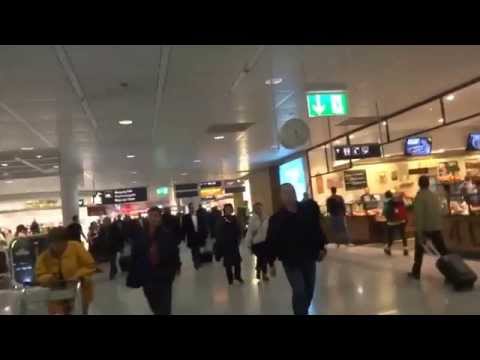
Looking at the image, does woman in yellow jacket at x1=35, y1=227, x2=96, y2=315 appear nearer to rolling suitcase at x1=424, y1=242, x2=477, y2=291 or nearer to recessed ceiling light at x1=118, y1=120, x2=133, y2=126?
recessed ceiling light at x1=118, y1=120, x2=133, y2=126

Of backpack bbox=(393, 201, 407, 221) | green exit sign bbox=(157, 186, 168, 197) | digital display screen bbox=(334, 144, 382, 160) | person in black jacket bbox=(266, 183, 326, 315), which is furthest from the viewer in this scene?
green exit sign bbox=(157, 186, 168, 197)

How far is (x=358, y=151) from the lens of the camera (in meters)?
14.7

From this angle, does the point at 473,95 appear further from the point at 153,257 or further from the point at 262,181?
the point at 262,181

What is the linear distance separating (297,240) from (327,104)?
4.05 metres

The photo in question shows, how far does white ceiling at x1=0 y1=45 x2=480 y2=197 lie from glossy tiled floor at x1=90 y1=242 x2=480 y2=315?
3240 mm

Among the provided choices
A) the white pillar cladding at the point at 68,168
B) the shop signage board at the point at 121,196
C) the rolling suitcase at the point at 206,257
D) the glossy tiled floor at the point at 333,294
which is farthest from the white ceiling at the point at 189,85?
the shop signage board at the point at 121,196

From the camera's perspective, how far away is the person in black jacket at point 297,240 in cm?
489

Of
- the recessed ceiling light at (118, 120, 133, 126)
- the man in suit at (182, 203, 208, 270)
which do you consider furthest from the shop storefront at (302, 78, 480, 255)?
the recessed ceiling light at (118, 120, 133, 126)

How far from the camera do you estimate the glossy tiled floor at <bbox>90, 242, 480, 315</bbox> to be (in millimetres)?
6484

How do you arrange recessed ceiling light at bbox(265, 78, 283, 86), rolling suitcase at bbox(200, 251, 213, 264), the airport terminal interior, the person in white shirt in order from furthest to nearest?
rolling suitcase at bbox(200, 251, 213, 264) → the person in white shirt → recessed ceiling light at bbox(265, 78, 283, 86) → the airport terminal interior

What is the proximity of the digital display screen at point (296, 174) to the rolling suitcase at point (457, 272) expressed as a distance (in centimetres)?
1241

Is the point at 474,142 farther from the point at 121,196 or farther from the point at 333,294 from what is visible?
the point at 121,196

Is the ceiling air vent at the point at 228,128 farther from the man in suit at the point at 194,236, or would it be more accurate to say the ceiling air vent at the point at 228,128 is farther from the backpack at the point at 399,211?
the backpack at the point at 399,211
